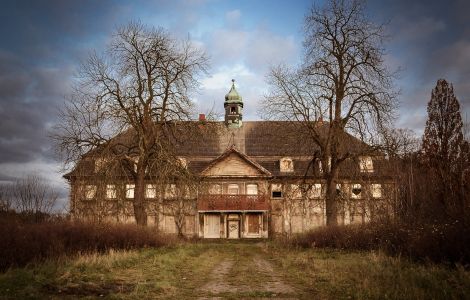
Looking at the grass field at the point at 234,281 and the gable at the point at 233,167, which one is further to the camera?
the gable at the point at 233,167

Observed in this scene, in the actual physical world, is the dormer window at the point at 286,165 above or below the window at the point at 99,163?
above

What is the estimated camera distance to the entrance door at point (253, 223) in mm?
41281

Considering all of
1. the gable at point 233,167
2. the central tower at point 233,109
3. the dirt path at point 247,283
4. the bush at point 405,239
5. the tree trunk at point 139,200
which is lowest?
Answer: the dirt path at point 247,283

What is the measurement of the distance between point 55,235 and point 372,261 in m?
10.0

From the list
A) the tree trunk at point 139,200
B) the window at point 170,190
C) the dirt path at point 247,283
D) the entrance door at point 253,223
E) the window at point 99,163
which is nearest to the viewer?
the dirt path at point 247,283

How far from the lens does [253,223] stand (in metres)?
41.4

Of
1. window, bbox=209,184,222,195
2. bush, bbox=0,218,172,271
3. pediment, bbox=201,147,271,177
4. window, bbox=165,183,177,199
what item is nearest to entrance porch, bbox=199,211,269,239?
window, bbox=209,184,222,195

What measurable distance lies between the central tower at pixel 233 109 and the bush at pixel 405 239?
78.2 ft

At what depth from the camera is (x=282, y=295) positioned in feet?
30.2

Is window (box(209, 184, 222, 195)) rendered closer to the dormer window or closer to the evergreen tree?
the dormer window

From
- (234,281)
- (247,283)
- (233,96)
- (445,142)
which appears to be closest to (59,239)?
(234,281)

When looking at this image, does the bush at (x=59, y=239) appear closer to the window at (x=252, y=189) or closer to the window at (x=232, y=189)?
the window at (x=232, y=189)

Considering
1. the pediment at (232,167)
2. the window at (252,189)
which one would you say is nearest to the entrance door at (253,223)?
the window at (252,189)

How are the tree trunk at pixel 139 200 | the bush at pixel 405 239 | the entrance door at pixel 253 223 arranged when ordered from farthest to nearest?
1. the entrance door at pixel 253 223
2. the tree trunk at pixel 139 200
3. the bush at pixel 405 239
